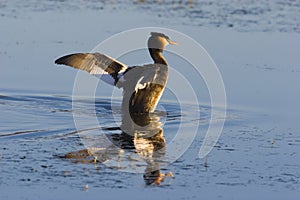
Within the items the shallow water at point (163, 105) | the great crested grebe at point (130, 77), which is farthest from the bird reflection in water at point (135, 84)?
the shallow water at point (163, 105)

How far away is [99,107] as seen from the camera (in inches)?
411

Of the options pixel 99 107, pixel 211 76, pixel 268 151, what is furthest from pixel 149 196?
pixel 211 76

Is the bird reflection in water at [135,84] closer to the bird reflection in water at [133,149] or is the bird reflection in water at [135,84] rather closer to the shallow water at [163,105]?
the bird reflection in water at [133,149]

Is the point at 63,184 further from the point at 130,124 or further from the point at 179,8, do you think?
the point at 179,8

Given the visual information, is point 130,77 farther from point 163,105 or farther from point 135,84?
point 163,105

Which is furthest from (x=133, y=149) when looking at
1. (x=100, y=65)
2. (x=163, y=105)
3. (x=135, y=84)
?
(x=163, y=105)

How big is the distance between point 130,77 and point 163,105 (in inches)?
38.8

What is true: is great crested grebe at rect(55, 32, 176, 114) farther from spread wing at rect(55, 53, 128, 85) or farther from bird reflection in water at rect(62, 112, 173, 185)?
bird reflection in water at rect(62, 112, 173, 185)

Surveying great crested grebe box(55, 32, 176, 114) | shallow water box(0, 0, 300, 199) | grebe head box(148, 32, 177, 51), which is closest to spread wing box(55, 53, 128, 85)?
great crested grebe box(55, 32, 176, 114)

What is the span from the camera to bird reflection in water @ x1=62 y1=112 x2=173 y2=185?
24.2ft

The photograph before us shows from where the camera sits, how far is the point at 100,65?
395 inches

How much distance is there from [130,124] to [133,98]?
521 millimetres

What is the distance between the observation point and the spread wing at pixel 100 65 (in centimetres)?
996

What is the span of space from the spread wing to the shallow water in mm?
518
